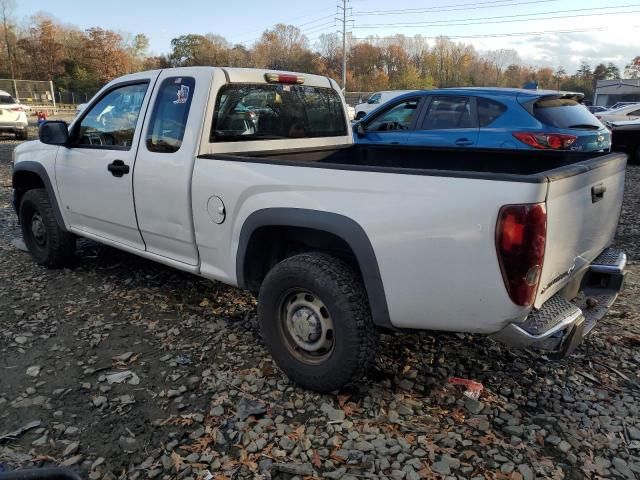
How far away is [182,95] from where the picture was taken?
359cm

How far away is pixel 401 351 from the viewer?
134 inches

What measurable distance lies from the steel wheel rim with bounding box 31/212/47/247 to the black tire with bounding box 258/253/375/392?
10.2 ft

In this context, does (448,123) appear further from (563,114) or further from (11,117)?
(11,117)

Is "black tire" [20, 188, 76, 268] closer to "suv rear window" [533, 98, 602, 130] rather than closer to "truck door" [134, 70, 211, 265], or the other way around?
"truck door" [134, 70, 211, 265]

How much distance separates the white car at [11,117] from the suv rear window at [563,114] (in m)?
16.9

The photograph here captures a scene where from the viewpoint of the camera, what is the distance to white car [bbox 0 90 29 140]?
16.7 meters

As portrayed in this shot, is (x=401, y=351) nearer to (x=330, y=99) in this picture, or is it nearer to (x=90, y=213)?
(x=330, y=99)

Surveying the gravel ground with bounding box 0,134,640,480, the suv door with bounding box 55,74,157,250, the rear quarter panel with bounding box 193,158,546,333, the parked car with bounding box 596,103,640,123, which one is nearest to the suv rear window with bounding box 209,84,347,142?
the suv door with bounding box 55,74,157,250

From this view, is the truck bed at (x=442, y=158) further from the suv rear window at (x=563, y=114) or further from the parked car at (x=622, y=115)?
the parked car at (x=622, y=115)

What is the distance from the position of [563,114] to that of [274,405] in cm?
579

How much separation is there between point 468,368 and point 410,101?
472 centimetres

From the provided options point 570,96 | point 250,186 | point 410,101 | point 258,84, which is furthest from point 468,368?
point 570,96

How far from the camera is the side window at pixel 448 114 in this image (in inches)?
255

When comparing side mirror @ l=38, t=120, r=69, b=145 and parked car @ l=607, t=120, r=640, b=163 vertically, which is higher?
side mirror @ l=38, t=120, r=69, b=145
